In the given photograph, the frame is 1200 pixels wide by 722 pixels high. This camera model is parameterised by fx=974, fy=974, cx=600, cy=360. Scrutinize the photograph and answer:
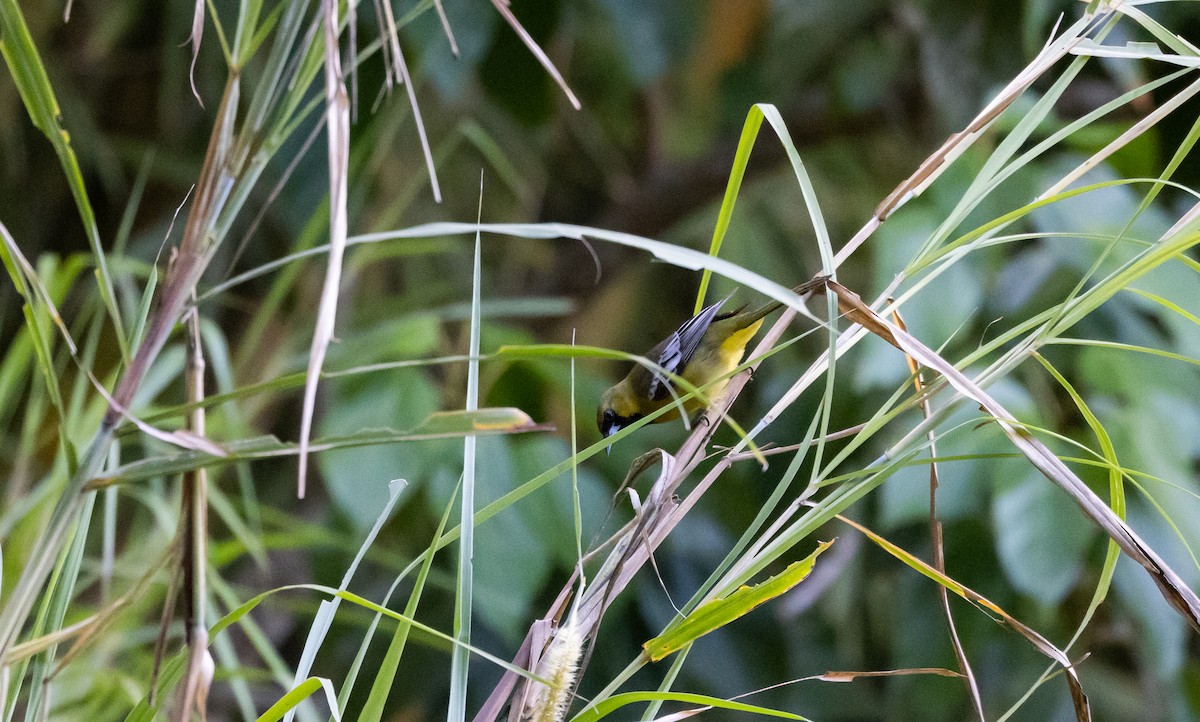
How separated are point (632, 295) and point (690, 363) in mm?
1020

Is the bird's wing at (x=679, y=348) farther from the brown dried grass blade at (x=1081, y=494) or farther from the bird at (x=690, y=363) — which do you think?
the brown dried grass blade at (x=1081, y=494)

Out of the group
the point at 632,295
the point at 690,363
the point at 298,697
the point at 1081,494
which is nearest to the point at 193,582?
the point at 298,697

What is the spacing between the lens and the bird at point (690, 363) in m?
1.19

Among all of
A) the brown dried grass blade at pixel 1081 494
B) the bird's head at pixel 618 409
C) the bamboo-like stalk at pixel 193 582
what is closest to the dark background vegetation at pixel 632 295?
the bird's head at pixel 618 409

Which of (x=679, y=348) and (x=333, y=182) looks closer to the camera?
(x=333, y=182)

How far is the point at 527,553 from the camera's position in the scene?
1.29 metres

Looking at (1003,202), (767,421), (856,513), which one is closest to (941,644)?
(856,513)

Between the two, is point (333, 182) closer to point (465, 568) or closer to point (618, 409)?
point (465, 568)

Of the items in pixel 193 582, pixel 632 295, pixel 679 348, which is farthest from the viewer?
pixel 632 295

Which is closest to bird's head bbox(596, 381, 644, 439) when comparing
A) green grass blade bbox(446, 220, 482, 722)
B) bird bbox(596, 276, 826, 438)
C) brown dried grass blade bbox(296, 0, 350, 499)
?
bird bbox(596, 276, 826, 438)

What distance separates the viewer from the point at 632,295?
2461mm

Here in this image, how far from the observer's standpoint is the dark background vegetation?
49.9 inches

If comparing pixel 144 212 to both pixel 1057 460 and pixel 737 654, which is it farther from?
pixel 1057 460

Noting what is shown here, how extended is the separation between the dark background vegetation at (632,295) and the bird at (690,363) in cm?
5
